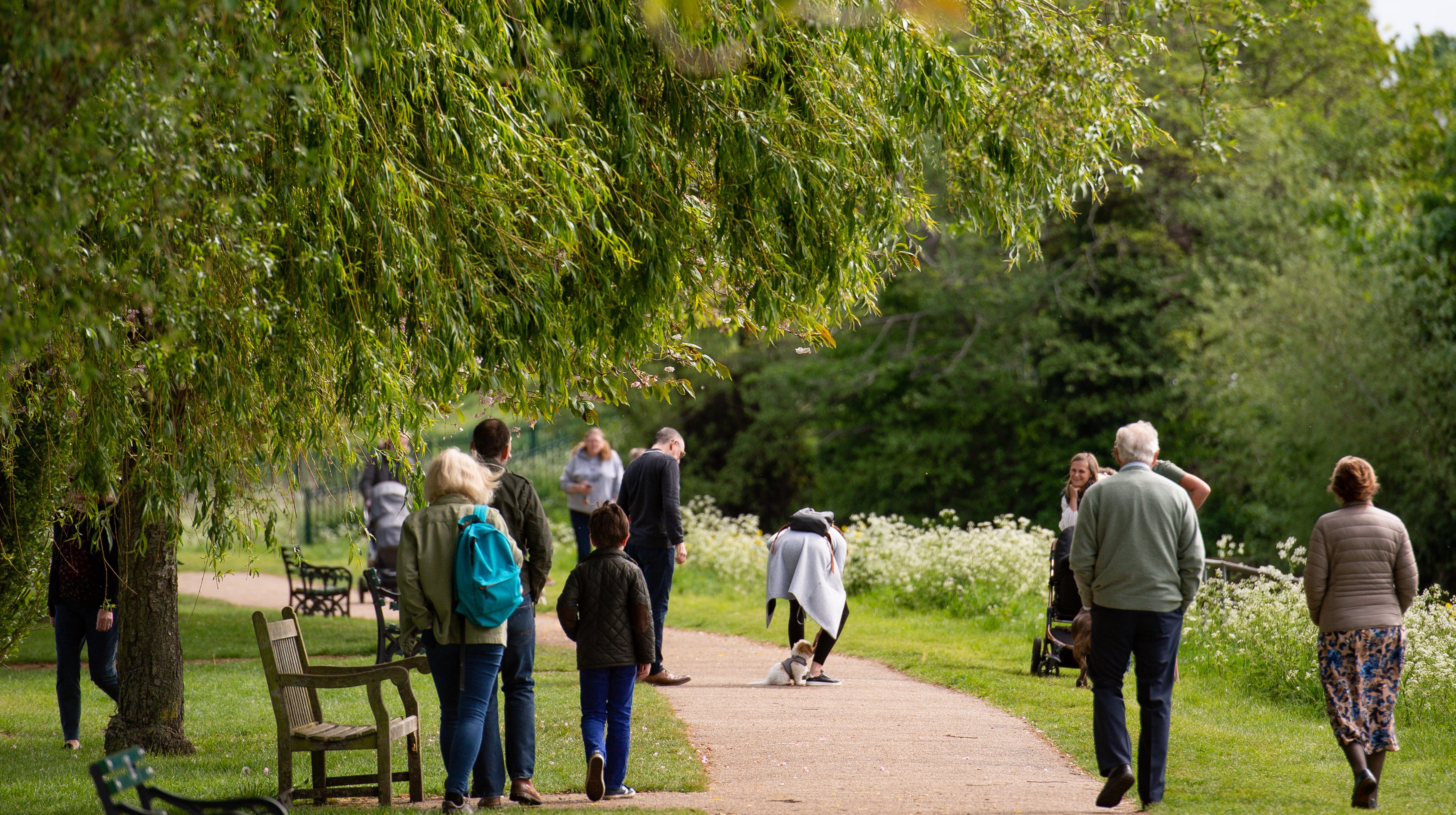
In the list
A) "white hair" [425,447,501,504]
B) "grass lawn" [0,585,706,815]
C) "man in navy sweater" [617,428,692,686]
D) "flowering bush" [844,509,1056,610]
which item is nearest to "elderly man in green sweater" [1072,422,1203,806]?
"grass lawn" [0,585,706,815]

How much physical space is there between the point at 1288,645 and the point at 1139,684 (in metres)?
4.53

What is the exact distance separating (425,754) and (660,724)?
1507 mm

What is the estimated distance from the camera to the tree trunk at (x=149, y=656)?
7.70 metres

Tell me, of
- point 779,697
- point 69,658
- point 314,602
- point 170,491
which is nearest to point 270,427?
point 170,491

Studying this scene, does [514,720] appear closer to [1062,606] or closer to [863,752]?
[863,752]

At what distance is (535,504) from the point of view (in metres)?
6.79

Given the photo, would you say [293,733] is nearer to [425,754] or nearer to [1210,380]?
[425,754]

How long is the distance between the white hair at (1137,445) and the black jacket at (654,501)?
419cm

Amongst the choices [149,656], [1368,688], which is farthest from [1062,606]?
[149,656]

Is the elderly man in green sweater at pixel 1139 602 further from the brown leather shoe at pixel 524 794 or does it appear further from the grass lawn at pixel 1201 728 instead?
the brown leather shoe at pixel 524 794

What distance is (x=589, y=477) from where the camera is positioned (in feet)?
43.7

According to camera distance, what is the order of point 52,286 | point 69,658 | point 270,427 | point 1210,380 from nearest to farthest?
point 52,286, point 270,427, point 69,658, point 1210,380

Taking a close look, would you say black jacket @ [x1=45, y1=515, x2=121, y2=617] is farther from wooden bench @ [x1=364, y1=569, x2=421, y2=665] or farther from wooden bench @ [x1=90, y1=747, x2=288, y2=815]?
wooden bench @ [x1=90, y1=747, x2=288, y2=815]

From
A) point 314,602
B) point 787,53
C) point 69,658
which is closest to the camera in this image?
point 787,53
